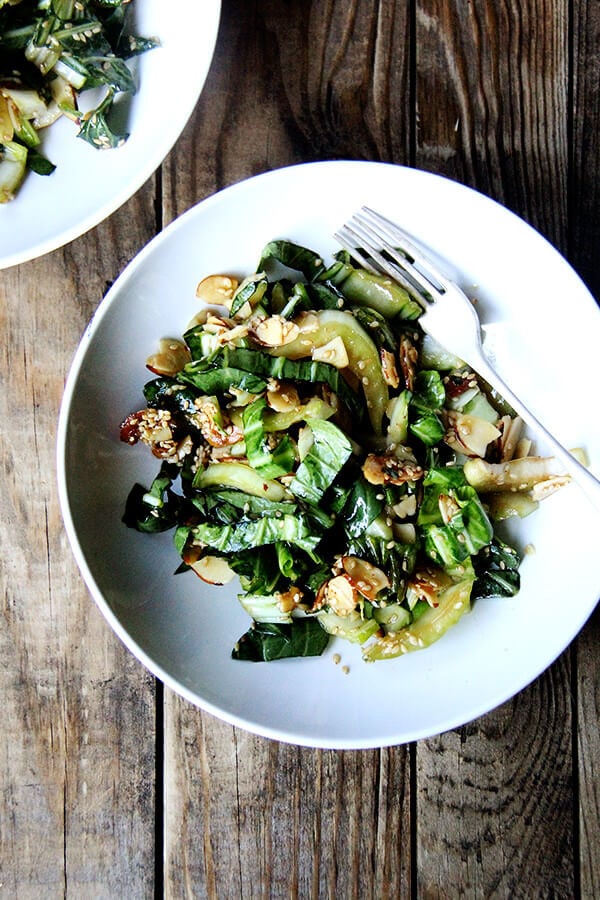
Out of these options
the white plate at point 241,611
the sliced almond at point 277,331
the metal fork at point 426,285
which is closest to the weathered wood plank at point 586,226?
the white plate at point 241,611

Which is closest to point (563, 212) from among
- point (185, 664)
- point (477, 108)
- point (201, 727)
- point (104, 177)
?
point (477, 108)

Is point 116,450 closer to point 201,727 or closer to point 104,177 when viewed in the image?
point 104,177

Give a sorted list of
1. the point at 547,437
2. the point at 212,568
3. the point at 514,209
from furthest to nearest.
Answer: the point at 514,209, the point at 212,568, the point at 547,437

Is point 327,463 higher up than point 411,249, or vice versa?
point 411,249

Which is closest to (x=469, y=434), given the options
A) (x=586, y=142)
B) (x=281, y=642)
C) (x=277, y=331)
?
(x=277, y=331)

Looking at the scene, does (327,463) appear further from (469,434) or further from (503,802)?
(503,802)

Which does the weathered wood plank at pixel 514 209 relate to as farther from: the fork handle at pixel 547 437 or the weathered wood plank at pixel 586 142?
the fork handle at pixel 547 437

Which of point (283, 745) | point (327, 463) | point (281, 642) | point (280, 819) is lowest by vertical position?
point (280, 819)
